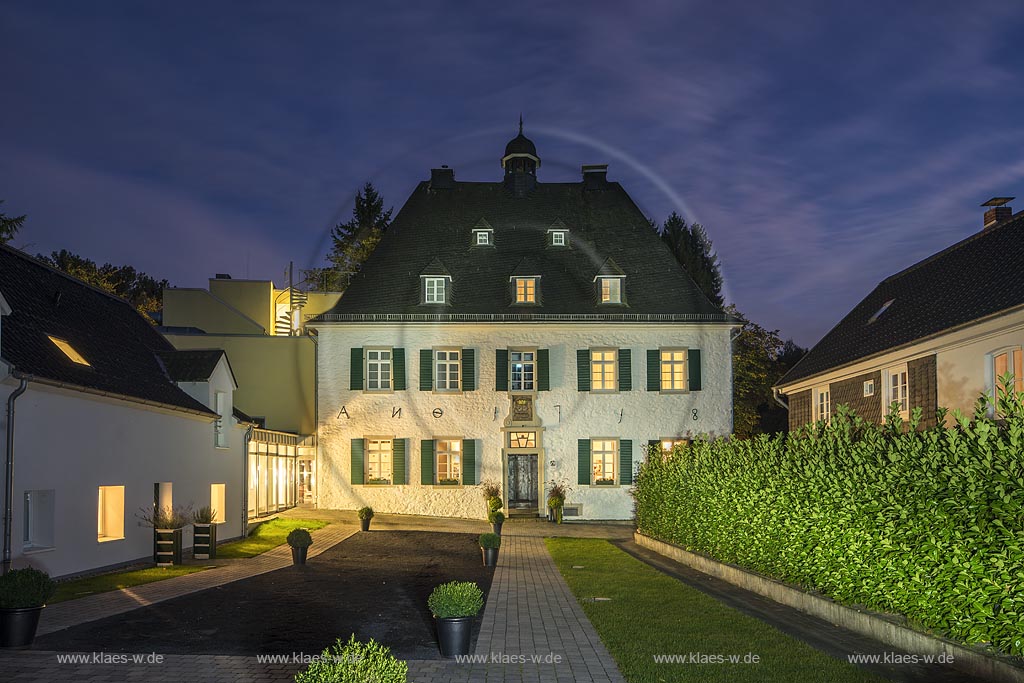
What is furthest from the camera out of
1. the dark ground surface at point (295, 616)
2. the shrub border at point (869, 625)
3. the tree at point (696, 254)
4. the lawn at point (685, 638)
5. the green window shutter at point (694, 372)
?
the tree at point (696, 254)

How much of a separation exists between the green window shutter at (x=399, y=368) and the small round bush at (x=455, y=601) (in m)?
23.9

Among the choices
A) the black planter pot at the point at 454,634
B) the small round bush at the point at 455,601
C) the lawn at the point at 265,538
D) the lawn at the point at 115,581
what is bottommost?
the lawn at the point at 265,538

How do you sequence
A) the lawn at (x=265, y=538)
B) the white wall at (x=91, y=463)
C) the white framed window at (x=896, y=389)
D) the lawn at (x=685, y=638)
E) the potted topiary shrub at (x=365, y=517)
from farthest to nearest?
the potted topiary shrub at (x=365, y=517)
the white framed window at (x=896, y=389)
the lawn at (x=265, y=538)
the white wall at (x=91, y=463)
the lawn at (x=685, y=638)

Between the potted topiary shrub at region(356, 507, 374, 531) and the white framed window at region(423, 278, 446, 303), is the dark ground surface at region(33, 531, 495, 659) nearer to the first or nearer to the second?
the potted topiary shrub at region(356, 507, 374, 531)

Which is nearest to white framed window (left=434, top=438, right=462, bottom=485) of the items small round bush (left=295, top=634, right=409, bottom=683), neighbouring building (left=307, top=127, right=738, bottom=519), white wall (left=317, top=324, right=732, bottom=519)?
neighbouring building (left=307, top=127, right=738, bottom=519)

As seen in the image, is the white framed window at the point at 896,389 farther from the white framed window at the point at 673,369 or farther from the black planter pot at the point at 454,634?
the black planter pot at the point at 454,634

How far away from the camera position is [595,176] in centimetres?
3988

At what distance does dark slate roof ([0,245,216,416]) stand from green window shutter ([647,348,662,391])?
1627cm

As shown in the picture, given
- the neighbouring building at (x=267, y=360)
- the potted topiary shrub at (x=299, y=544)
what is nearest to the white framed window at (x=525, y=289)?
the neighbouring building at (x=267, y=360)

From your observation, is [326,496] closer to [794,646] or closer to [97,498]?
[97,498]

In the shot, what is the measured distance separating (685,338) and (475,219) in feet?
33.2

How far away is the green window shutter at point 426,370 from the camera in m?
33.8

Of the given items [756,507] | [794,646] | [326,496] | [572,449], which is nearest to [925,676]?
[794,646]

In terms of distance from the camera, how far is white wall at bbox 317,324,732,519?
111 ft
